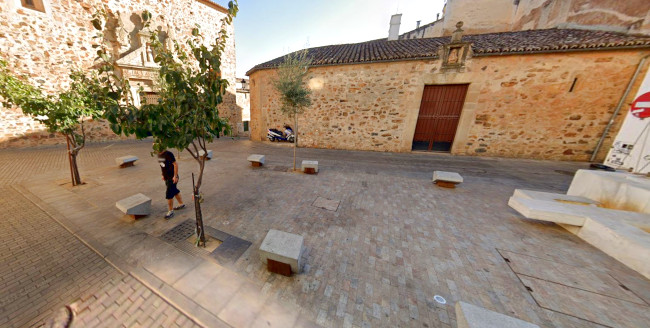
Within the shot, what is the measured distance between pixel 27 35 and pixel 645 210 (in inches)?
913

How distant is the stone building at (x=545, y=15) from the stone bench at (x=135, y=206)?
1884 cm

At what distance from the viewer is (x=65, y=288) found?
2.54m

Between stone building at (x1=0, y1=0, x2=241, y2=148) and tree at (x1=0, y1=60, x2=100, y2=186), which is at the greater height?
stone building at (x1=0, y1=0, x2=241, y2=148)

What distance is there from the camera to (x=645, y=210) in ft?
12.4

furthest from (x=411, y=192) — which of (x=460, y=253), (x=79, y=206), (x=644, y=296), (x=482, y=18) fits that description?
(x=482, y=18)

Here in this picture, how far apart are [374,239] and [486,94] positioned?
10.1m

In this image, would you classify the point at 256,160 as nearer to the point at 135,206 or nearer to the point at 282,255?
the point at 135,206

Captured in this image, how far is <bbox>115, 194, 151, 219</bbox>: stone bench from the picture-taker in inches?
151

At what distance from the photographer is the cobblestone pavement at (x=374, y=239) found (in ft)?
7.91

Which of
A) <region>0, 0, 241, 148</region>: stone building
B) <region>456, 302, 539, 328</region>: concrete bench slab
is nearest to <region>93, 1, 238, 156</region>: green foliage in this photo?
<region>456, 302, 539, 328</region>: concrete bench slab

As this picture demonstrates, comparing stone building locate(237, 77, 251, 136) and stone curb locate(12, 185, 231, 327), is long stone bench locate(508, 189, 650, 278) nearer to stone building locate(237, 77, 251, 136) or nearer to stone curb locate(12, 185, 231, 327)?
stone curb locate(12, 185, 231, 327)

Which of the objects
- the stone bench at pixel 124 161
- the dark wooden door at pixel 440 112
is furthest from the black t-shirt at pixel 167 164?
the dark wooden door at pixel 440 112

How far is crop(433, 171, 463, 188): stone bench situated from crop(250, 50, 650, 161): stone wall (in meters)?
4.62

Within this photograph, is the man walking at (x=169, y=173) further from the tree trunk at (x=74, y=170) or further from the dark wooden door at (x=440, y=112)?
the dark wooden door at (x=440, y=112)
